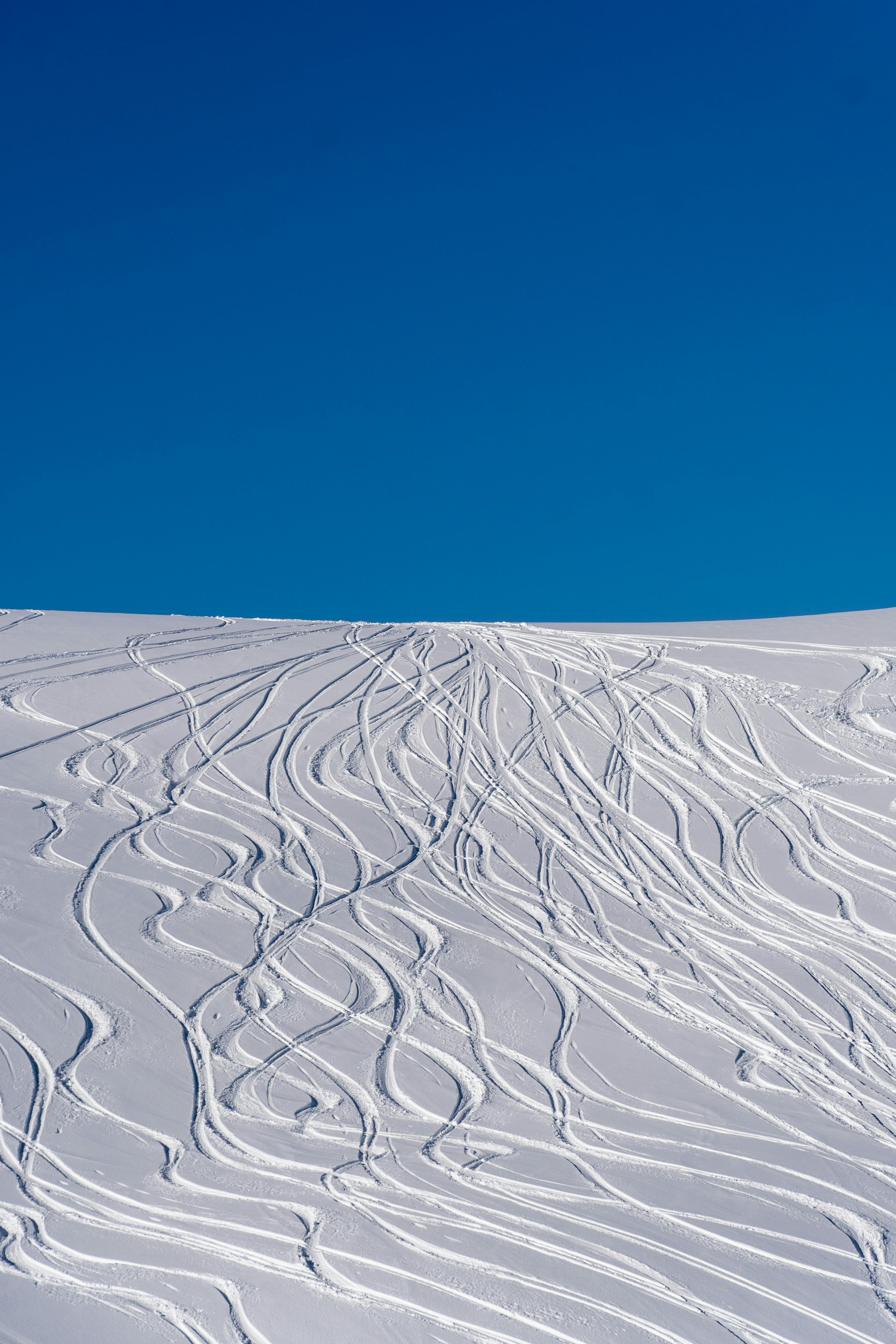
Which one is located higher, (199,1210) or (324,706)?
(324,706)

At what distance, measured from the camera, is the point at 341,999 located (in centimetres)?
591

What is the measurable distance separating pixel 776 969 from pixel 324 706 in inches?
193

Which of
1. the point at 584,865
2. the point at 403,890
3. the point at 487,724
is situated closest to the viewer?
the point at 403,890

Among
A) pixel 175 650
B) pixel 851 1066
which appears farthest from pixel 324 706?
pixel 851 1066

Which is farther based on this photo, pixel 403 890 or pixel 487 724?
pixel 487 724

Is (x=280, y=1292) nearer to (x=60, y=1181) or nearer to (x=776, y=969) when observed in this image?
(x=60, y=1181)

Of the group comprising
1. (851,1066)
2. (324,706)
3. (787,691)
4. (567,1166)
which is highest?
(787,691)

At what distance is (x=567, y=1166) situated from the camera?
4645mm

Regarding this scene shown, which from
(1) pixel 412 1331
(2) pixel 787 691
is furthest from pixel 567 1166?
(2) pixel 787 691

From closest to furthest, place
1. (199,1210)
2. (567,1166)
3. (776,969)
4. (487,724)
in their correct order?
(199,1210)
(567,1166)
(776,969)
(487,724)

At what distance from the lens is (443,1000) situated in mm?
5984

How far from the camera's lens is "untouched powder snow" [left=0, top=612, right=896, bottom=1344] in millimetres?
3898

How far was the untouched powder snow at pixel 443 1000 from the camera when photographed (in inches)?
153

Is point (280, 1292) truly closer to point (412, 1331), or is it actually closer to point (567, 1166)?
point (412, 1331)
